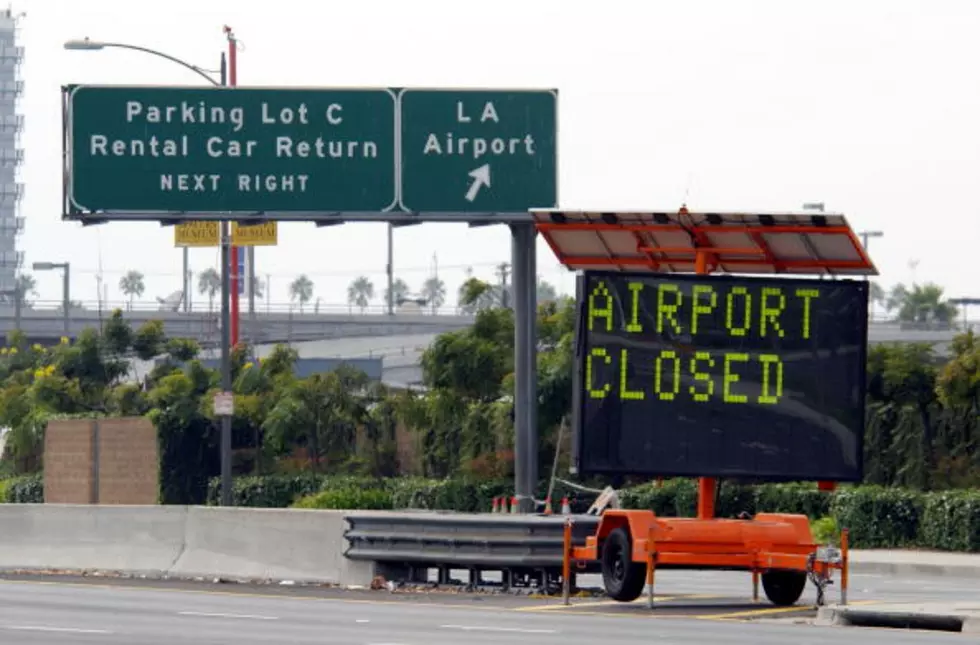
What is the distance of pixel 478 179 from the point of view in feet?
107

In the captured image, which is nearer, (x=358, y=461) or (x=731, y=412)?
(x=731, y=412)

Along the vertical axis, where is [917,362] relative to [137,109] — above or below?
below

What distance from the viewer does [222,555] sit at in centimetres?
2744

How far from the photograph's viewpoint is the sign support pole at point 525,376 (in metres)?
30.5

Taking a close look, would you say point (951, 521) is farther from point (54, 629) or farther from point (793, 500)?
point (54, 629)

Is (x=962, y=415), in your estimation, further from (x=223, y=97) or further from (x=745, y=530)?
(x=745, y=530)

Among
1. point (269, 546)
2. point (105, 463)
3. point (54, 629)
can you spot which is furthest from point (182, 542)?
point (105, 463)

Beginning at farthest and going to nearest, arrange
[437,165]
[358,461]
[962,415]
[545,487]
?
[358,461], [545,487], [962,415], [437,165]

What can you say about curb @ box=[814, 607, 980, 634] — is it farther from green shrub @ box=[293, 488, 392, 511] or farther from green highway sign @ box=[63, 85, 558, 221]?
green shrub @ box=[293, 488, 392, 511]

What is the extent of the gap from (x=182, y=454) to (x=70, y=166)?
18.3 metres

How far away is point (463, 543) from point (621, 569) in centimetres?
238

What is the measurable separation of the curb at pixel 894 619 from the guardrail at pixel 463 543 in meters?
3.74

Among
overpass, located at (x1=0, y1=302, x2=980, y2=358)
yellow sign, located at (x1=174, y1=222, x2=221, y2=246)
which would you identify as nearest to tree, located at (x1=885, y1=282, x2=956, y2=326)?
overpass, located at (x1=0, y1=302, x2=980, y2=358)

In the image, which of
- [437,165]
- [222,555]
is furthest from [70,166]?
[222,555]
